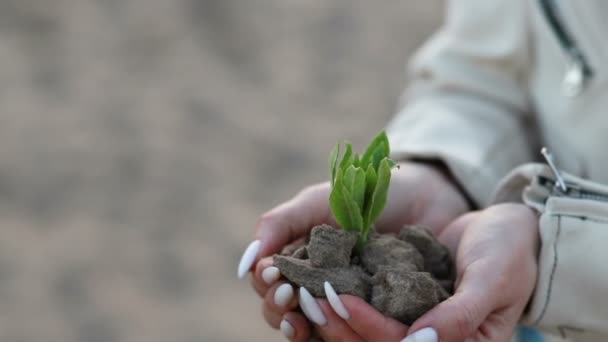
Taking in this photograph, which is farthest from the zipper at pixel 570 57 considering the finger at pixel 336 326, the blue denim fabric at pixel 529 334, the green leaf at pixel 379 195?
the finger at pixel 336 326

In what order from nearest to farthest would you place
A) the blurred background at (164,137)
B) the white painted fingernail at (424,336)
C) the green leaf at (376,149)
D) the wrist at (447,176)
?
the white painted fingernail at (424,336) → the green leaf at (376,149) → the wrist at (447,176) → the blurred background at (164,137)

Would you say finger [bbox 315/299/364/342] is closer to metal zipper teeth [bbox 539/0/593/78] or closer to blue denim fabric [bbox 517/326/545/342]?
blue denim fabric [bbox 517/326/545/342]

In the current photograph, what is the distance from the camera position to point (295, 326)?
2.74ft

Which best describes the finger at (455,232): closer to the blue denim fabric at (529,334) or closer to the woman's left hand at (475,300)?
the woman's left hand at (475,300)

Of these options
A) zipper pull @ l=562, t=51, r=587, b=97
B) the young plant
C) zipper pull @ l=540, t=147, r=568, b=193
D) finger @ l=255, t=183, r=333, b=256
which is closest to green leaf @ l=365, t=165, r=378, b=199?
the young plant

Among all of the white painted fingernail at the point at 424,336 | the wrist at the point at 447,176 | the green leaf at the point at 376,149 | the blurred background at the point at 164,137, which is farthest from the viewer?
the blurred background at the point at 164,137

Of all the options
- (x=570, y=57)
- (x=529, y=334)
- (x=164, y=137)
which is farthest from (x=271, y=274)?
(x=164, y=137)

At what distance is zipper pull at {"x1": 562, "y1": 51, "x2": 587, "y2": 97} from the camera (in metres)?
1.15

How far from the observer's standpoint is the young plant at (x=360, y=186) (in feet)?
2.73

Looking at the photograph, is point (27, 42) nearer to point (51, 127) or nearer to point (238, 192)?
point (51, 127)

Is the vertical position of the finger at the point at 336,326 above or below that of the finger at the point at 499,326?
above

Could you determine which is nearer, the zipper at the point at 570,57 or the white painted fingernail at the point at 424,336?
the white painted fingernail at the point at 424,336

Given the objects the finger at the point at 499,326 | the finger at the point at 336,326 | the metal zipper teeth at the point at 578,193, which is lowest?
the finger at the point at 499,326

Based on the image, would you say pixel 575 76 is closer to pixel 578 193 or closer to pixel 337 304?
pixel 578 193
